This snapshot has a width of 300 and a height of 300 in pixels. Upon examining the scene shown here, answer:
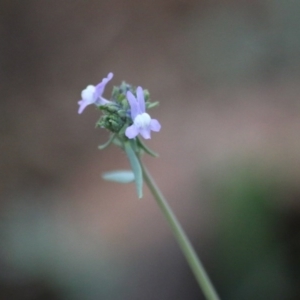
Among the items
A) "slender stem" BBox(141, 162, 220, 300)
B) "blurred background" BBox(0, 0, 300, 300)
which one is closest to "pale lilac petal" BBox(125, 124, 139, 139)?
"slender stem" BBox(141, 162, 220, 300)

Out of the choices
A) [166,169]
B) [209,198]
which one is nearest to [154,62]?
[166,169]

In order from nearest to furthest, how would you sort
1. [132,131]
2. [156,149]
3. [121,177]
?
[132,131] → [121,177] → [156,149]

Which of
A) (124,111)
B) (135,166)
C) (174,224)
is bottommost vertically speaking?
(174,224)

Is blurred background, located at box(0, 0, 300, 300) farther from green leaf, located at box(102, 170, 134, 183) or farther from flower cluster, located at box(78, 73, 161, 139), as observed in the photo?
flower cluster, located at box(78, 73, 161, 139)

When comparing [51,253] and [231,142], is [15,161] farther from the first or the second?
[231,142]

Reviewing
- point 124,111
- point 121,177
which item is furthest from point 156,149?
point 124,111

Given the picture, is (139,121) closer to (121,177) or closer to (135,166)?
(135,166)

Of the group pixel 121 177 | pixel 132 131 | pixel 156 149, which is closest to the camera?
pixel 132 131
